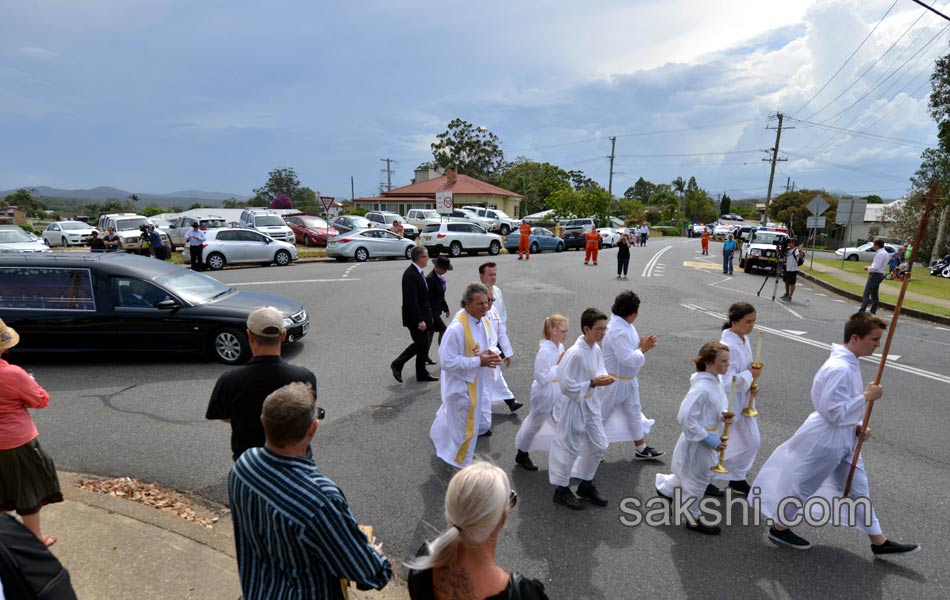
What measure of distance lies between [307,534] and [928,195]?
4.19 m

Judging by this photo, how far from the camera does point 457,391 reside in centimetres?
460

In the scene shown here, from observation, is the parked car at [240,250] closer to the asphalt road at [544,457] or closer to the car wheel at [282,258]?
the car wheel at [282,258]

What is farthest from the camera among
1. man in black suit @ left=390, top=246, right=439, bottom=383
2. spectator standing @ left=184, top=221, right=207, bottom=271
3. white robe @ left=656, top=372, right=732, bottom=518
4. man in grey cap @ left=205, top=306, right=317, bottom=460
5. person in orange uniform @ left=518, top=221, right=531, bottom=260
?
person in orange uniform @ left=518, top=221, right=531, bottom=260

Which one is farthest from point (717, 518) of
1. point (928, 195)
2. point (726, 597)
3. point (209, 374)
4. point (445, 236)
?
point (445, 236)

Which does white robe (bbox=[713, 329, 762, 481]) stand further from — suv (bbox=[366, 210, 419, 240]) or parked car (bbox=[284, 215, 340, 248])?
suv (bbox=[366, 210, 419, 240])

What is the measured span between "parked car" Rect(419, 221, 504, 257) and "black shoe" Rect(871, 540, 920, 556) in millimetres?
22453

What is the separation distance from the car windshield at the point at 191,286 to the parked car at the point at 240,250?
35.6ft

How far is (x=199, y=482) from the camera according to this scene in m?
4.58

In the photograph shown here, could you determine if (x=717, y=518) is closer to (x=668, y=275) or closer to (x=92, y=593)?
(x=92, y=593)

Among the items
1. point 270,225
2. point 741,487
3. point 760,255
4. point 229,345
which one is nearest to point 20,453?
point 229,345

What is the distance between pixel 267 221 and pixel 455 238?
30.4 feet

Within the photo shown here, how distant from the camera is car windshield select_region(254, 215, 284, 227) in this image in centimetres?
2495

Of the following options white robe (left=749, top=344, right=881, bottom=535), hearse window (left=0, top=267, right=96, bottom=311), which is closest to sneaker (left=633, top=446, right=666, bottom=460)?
white robe (left=749, top=344, right=881, bottom=535)

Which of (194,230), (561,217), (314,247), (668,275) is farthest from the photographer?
(561,217)
